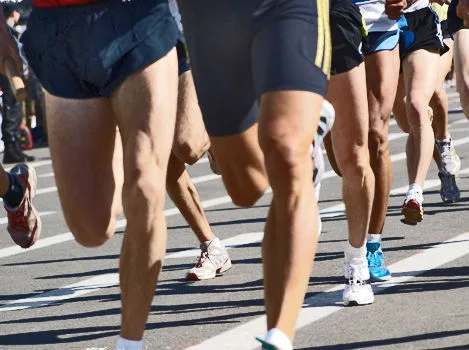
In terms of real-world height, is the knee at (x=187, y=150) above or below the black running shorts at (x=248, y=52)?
below

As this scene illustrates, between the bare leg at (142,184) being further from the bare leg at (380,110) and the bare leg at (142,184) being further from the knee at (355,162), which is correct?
the bare leg at (380,110)

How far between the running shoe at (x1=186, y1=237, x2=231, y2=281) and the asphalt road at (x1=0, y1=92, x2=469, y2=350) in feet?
0.24

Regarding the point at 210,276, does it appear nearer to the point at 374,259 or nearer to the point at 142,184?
the point at 374,259

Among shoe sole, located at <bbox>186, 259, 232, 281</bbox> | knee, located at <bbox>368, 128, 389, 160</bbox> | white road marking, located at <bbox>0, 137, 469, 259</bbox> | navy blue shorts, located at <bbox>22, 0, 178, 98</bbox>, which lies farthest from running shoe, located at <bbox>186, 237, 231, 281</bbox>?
navy blue shorts, located at <bbox>22, 0, 178, 98</bbox>

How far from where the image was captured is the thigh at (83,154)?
583cm

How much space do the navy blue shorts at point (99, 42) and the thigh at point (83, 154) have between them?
0.06 meters

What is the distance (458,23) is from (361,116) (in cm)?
337

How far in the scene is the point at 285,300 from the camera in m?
5.24

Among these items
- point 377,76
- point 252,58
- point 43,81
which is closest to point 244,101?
point 252,58

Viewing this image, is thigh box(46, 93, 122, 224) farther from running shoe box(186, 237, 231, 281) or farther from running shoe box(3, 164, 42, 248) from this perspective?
running shoe box(186, 237, 231, 281)

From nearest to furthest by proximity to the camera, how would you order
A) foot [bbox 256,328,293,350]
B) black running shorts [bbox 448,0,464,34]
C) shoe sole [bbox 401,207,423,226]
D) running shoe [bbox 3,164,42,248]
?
foot [bbox 256,328,293,350] < running shoe [bbox 3,164,42,248] < shoe sole [bbox 401,207,423,226] < black running shorts [bbox 448,0,464,34]

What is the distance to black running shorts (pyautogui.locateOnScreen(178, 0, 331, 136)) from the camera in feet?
17.8

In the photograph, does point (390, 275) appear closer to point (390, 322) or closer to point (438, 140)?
point (390, 322)

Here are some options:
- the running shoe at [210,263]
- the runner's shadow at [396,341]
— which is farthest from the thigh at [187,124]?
the runner's shadow at [396,341]
